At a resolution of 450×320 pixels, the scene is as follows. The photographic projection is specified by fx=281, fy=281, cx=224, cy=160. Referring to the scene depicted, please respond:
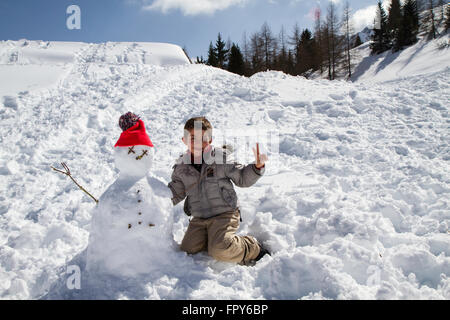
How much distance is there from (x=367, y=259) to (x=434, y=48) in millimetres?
26246

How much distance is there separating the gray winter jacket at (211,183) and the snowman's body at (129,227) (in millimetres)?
388

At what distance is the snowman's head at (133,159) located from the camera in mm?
2154

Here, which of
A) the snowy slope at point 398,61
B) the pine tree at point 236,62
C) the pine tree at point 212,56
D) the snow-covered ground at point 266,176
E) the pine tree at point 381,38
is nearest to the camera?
the snow-covered ground at point 266,176

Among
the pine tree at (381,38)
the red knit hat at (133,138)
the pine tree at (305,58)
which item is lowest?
the red knit hat at (133,138)

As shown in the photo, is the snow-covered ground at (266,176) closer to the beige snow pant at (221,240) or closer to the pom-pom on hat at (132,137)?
the beige snow pant at (221,240)

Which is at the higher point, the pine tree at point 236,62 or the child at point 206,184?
the pine tree at point 236,62

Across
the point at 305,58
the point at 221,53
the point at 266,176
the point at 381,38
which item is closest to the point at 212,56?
the point at 221,53

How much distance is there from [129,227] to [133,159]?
51cm

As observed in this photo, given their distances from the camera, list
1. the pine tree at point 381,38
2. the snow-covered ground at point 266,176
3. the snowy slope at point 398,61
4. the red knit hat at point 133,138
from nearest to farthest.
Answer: the snow-covered ground at point 266,176
the red knit hat at point 133,138
the snowy slope at point 398,61
the pine tree at point 381,38

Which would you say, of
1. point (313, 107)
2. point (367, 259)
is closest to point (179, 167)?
point (367, 259)

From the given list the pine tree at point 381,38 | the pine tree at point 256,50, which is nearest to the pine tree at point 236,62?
the pine tree at point 256,50

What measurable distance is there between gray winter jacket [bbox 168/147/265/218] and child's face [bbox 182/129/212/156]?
0.07m

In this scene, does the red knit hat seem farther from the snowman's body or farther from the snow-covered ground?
the snow-covered ground

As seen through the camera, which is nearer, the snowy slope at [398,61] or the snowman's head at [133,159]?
the snowman's head at [133,159]
